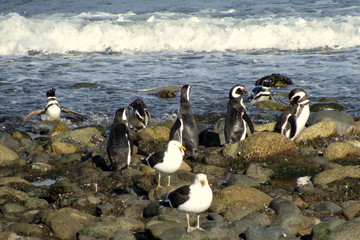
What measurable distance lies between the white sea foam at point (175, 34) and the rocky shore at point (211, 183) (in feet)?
42.2

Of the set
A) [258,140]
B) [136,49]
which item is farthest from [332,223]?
[136,49]

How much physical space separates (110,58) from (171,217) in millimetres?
16477

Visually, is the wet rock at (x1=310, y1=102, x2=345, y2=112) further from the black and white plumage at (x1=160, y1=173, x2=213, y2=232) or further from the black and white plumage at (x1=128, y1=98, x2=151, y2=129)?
the black and white plumage at (x1=160, y1=173, x2=213, y2=232)

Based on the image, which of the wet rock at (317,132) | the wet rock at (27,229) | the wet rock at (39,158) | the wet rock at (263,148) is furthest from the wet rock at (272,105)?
the wet rock at (27,229)

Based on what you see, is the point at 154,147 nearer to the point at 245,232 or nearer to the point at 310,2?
the point at 245,232

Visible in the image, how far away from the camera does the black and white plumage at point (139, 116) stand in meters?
13.4

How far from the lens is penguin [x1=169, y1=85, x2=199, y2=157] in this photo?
10758 mm

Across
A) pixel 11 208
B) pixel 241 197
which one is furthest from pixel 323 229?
pixel 11 208

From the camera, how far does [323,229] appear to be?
6.52m

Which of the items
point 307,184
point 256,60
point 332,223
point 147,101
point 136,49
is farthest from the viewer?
point 136,49

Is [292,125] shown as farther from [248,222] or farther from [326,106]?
[248,222]

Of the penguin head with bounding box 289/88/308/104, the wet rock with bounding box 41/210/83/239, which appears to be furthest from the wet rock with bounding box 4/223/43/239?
the penguin head with bounding box 289/88/308/104

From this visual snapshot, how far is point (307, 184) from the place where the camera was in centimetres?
874

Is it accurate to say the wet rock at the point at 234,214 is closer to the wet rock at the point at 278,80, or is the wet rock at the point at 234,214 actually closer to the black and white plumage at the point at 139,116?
the black and white plumage at the point at 139,116
